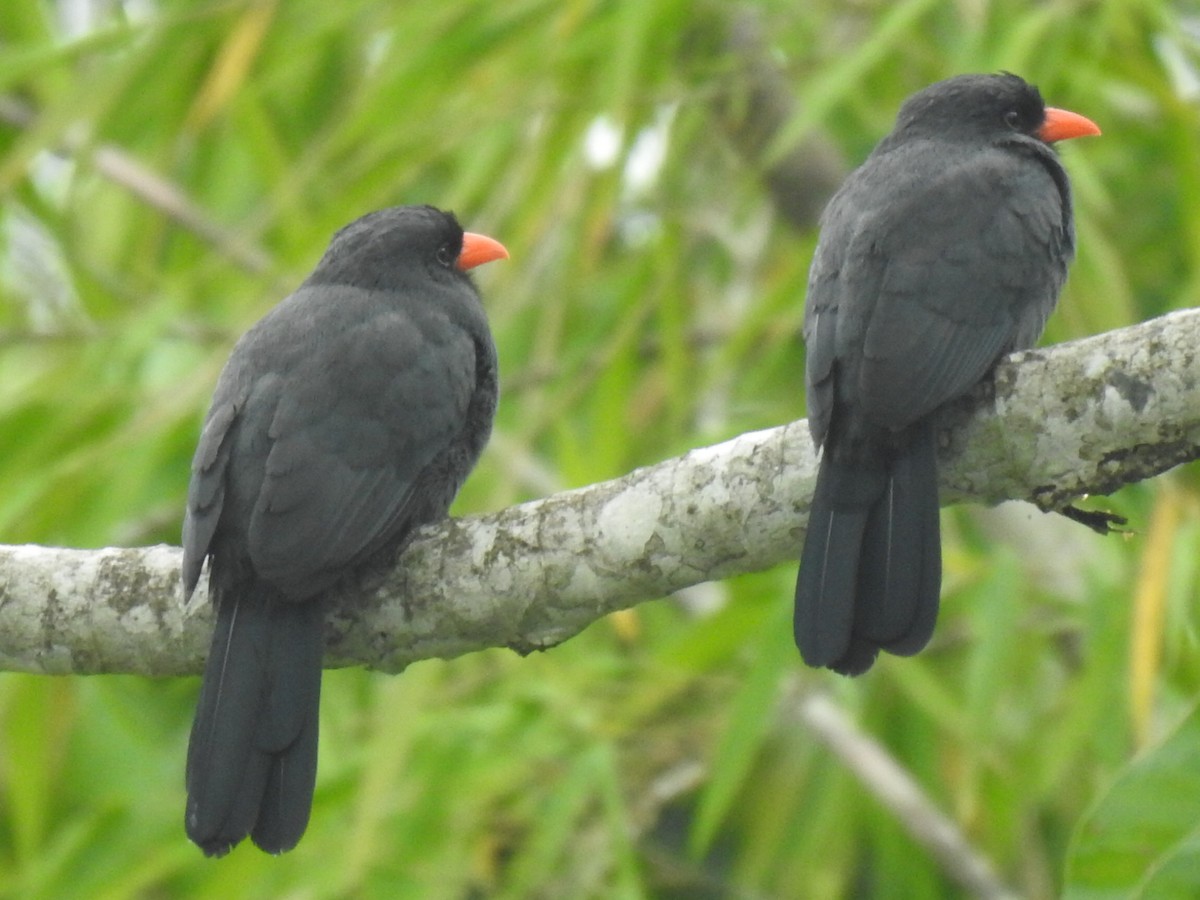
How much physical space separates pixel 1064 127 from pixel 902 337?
1127mm

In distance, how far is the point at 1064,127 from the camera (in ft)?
13.1

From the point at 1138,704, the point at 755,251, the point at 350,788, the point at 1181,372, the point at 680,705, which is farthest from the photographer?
the point at 755,251

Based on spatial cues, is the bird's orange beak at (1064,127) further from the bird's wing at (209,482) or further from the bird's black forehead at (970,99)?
the bird's wing at (209,482)

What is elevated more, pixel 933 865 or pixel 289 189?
pixel 289 189

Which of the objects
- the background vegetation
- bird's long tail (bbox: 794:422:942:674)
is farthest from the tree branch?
the background vegetation

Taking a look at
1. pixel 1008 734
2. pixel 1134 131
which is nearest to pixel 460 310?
pixel 1008 734

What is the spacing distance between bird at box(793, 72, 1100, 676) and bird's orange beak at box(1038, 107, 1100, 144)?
11.5 inches

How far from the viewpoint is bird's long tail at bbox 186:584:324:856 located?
10.3 feet

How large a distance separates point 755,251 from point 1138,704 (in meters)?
3.34

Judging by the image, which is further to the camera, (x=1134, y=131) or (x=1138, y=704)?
(x=1134, y=131)

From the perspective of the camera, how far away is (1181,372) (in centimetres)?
270

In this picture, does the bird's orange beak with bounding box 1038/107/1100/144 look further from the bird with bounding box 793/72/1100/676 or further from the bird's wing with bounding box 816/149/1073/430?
the bird's wing with bounding box 816/149/1073/430

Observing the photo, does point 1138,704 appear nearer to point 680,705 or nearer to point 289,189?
point 680,705

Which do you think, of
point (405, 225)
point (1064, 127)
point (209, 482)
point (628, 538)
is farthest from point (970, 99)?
point (209, 482)
